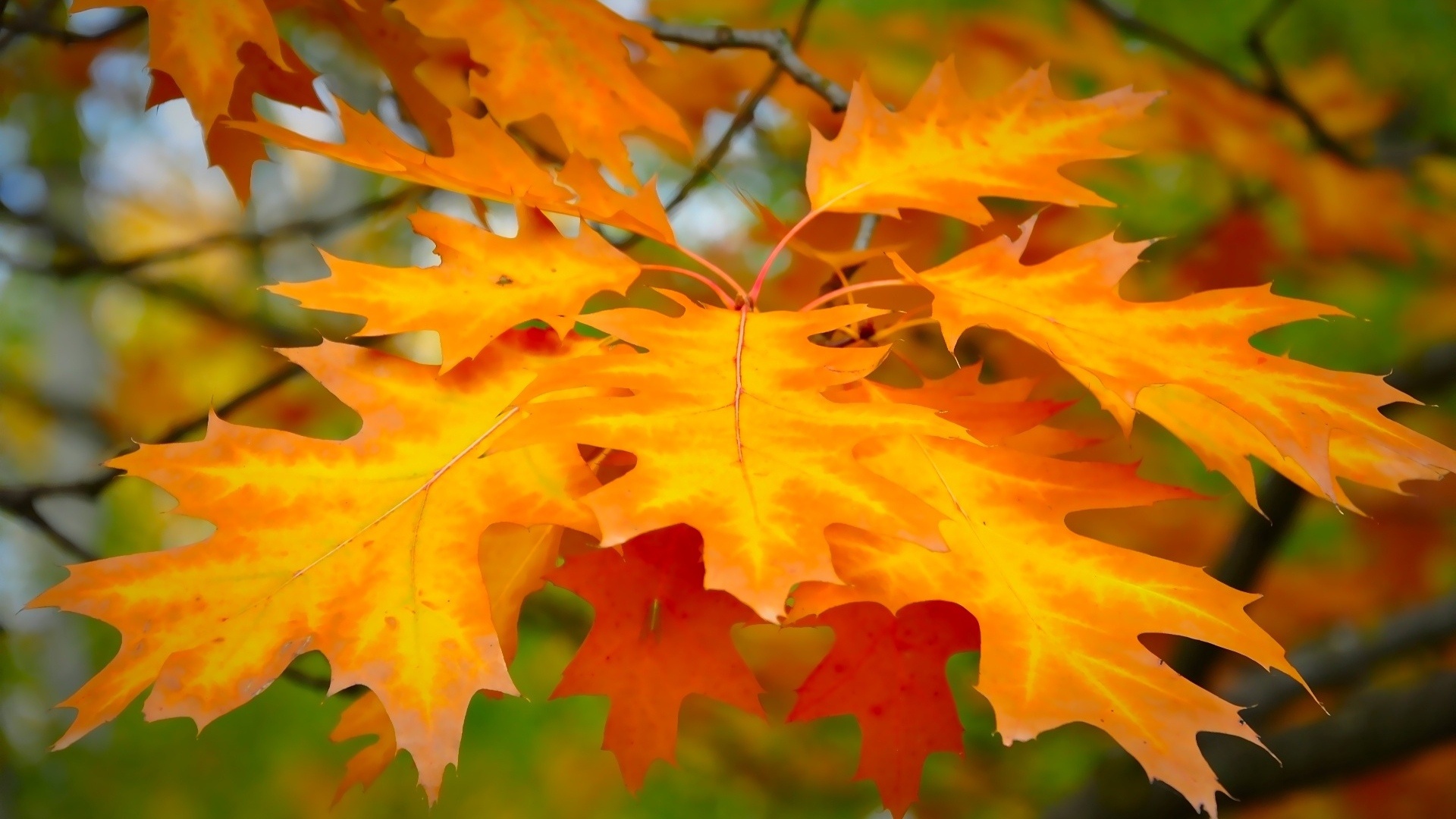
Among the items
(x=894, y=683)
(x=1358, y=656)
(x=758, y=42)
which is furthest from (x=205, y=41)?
(x=1358, y=656)

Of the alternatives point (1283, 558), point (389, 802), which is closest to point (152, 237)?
point (389, 802)

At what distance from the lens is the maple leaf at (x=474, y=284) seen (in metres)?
0.65

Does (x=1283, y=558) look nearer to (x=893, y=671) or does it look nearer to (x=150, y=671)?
(x=893, y=671)

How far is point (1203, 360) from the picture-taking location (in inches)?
25.0

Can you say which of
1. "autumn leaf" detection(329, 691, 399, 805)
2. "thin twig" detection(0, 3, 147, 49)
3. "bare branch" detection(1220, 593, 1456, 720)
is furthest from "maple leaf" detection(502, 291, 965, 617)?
"bare branch" detection(1220, 593, 1456, 720)

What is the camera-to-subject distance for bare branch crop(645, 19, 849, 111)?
988mm

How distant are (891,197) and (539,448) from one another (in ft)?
1.06

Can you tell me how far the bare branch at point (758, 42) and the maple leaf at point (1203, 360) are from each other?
360mm

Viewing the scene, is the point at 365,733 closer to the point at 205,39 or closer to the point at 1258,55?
the point at 205,39

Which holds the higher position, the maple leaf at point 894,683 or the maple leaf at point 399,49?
the maple leaf at point 399,49

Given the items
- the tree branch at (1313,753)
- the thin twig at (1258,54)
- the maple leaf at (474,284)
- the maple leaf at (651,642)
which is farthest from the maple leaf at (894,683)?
the thin twig at (1258,54)

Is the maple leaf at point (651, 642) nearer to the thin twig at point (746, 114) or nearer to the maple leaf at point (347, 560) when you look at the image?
the maple leaf at point (347, 560)

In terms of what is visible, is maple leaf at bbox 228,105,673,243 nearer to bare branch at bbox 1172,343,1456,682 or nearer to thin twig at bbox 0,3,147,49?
thin twig at bbox 0,3,147,49

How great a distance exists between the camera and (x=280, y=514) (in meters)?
0.62
